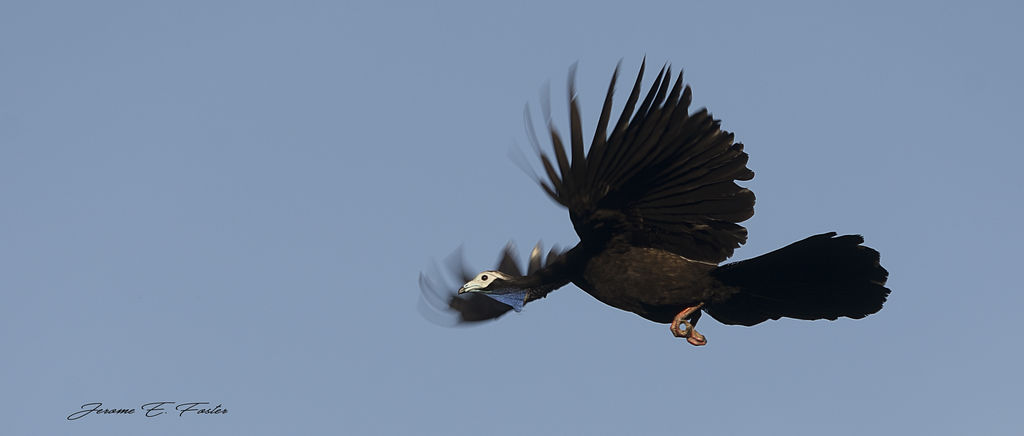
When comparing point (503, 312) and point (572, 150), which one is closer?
point (572, 150)

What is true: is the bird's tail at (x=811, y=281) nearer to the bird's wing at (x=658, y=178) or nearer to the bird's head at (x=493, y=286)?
the bird's wing at (x=658, y=178)

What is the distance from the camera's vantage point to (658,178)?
7.67m

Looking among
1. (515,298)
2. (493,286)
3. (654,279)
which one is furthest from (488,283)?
(654,279)

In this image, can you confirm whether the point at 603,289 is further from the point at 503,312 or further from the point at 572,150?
the point at 503,312

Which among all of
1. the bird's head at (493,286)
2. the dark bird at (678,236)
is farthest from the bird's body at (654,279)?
the bird's head at (493,286)

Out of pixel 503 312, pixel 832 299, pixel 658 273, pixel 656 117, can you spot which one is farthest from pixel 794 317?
pixel 503 312

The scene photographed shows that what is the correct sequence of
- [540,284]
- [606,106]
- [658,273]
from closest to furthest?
1. [606,106]
2. [658,273]
3. [540,284]

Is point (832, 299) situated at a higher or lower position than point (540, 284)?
lower

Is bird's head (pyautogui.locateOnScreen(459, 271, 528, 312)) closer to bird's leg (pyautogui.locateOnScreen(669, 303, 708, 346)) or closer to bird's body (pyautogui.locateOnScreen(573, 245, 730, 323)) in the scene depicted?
bird's body (pyautogui.locateOnScreen(573, 245, 730, 323))

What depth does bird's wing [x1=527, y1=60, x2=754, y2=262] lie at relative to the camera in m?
7.39

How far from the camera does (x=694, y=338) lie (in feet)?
26.8

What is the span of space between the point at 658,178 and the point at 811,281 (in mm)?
1187

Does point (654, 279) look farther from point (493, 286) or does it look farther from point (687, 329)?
point (493, 286)

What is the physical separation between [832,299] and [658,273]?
3.71 feet
